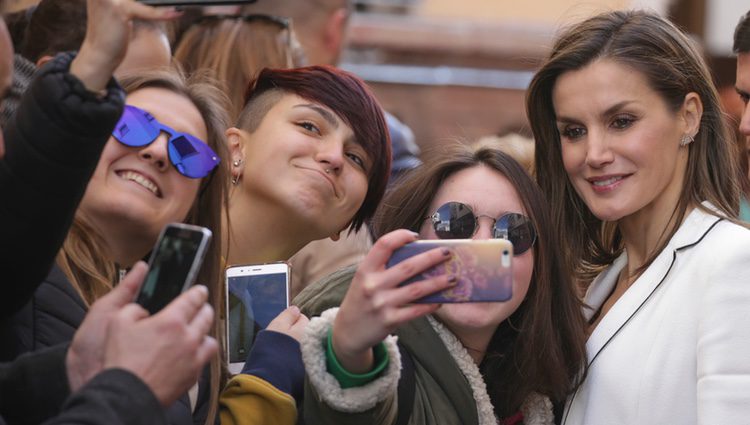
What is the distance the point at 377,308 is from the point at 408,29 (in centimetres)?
918

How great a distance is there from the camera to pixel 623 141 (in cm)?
312

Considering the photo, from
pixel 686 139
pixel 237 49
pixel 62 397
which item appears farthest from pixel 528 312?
pixel 237 49

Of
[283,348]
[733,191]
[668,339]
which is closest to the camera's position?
[283,348]

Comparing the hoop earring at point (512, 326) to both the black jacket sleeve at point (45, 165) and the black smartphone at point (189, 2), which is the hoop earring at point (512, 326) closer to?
the black smartphone at point (189, 2)

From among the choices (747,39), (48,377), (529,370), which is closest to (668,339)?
(529,370)

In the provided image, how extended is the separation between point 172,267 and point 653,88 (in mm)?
1616

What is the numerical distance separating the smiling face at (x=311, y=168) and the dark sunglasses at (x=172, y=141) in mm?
402

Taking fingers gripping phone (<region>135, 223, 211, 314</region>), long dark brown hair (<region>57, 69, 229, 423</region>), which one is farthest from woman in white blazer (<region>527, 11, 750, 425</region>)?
fingers gripping phone (<region>135, 223, 211, 314</region>)

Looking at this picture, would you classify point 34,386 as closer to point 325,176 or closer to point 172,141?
point 172,141

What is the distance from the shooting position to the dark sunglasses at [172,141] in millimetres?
2797

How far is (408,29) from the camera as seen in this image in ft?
36.8

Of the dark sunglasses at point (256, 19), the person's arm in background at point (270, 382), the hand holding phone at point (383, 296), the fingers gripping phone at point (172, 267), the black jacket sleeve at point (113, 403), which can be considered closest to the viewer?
the black jacket sleeve at point (113, 403)

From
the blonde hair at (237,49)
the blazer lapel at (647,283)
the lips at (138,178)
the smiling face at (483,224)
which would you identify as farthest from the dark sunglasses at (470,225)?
the blonde hair at (237,49)

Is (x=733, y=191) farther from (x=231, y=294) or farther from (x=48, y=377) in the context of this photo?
(x=48, y=377)
